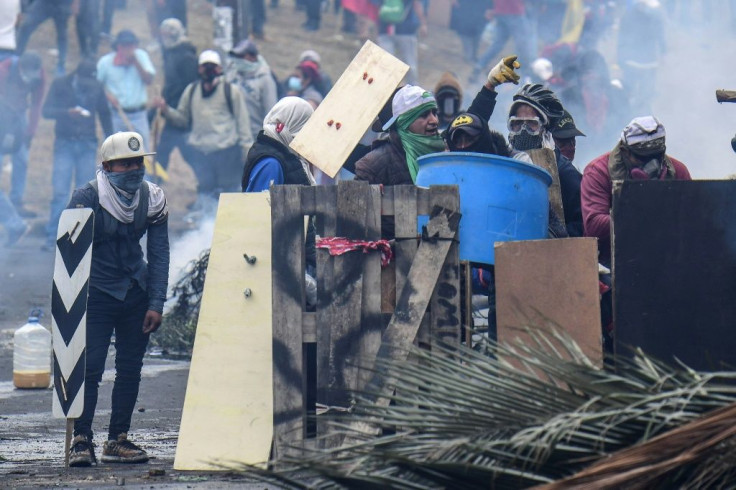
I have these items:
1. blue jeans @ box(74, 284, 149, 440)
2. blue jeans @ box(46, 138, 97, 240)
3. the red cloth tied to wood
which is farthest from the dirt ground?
the red cloth tied to wood

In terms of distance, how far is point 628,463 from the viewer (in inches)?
162

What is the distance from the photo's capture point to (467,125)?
767 centimetres

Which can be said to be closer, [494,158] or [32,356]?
[494,158]

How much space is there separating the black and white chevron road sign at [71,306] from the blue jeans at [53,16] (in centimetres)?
1244

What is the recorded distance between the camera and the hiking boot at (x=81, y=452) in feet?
24.1

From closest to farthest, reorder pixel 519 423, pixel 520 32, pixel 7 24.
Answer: pixel 519 423, pixel 7 24, pixel 520 32

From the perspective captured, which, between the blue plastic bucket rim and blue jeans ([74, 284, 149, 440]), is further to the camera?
blue jeans ([74, 284, 149, 440])

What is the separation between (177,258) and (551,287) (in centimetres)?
870

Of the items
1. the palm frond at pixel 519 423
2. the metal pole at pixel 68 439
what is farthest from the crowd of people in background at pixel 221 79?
the palm frond at pixel 519 423

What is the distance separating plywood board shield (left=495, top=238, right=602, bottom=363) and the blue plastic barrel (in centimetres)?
30

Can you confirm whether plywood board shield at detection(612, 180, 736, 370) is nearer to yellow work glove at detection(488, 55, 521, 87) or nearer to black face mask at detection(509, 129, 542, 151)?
yellow work glove at detection(488, 55, 521, 87)

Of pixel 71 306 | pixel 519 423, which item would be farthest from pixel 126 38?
pixel 519 423

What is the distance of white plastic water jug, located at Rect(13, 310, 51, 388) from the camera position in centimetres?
1009

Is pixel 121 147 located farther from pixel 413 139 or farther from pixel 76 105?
pixel 76 105
